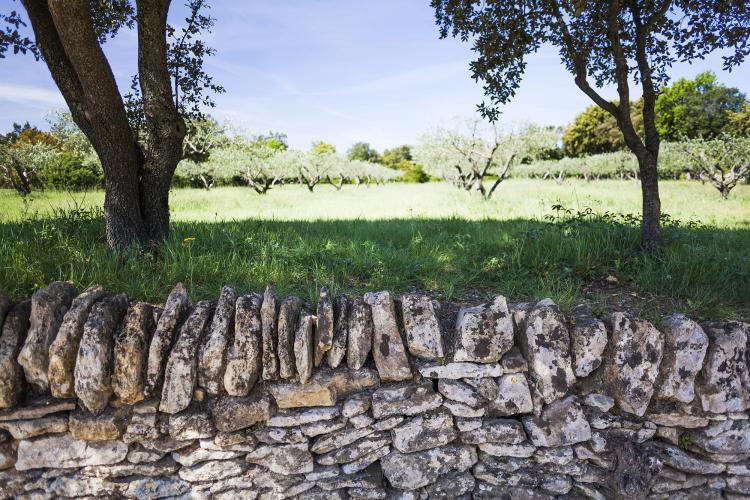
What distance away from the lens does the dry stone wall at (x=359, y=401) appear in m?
2.66

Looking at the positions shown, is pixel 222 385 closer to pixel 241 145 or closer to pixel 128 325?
pixel 128 325

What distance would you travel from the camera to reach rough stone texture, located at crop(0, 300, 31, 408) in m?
2.59

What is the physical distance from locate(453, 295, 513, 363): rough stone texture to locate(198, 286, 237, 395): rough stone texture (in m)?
1.60

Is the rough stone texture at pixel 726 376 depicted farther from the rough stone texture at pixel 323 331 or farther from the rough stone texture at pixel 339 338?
the rough stone texture at pixel 323 331

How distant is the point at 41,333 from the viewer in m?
2.69

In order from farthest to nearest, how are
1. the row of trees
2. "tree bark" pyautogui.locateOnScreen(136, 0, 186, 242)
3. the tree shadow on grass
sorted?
the row of trees, "tree bark" pyautogui.locateOnScreen(136, 0, 186, 242), the tree shadow on grass

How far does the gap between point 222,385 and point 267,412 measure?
361 millimetres

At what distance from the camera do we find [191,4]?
17.4 ft

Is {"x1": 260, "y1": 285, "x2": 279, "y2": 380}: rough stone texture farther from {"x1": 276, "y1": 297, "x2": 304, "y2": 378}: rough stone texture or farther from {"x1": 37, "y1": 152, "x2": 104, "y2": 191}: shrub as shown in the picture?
{"x1": 37, "y1": 152, "x2": 104, "y2": 191}: shrub

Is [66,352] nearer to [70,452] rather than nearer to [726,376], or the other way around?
[70,452]

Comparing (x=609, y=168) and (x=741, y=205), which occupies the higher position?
(x=609, y=168)

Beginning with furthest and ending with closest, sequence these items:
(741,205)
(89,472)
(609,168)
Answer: (609,168)
(741,205)
(89,472)

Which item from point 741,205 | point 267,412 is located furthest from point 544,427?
point 741,205

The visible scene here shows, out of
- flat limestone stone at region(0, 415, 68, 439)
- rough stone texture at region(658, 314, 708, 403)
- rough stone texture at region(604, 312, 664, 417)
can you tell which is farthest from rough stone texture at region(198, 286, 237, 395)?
rough stone texture at region(658, 314, 708, 403)
